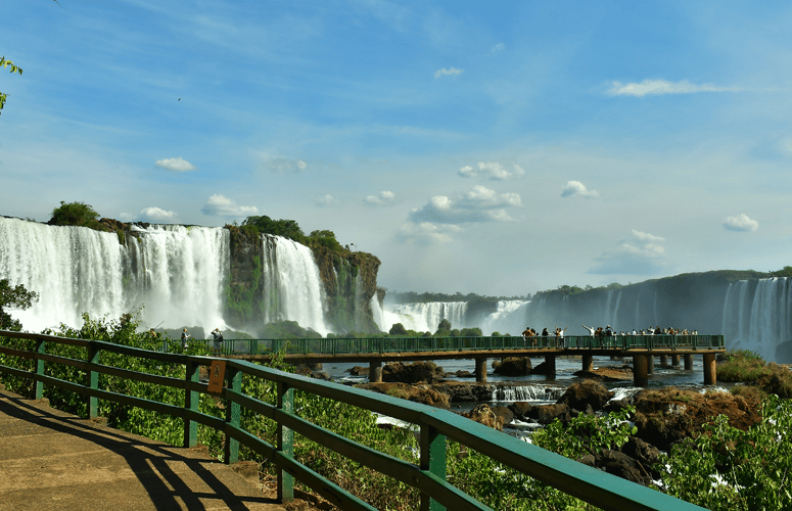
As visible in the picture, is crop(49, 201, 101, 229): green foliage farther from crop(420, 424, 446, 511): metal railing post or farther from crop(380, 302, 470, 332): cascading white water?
crop(420, 424, 446, 511): metal railing post

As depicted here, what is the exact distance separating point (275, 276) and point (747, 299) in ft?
190

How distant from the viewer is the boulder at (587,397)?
2720 cm

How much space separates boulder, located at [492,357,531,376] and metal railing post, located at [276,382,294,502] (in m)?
42.1

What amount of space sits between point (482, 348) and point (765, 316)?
52.8 m

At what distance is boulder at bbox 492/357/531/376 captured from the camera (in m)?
45.6

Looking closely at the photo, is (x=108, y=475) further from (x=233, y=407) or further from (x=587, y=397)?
(x=587, y=397)

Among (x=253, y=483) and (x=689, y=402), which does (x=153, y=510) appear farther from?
(x=689, y=402)

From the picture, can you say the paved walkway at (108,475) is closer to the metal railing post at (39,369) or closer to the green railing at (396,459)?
the green railing at (396,459)

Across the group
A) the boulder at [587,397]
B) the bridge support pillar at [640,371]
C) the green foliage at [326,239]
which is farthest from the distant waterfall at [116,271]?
the bridge support pillar at [640,371]

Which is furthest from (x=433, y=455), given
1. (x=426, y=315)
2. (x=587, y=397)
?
(x=426, y=315)

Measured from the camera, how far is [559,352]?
137 feet

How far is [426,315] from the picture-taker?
352 ft

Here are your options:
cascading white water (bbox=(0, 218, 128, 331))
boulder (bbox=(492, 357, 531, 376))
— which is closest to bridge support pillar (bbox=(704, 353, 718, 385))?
boulder (bbox=(492, 357, 531, 376))

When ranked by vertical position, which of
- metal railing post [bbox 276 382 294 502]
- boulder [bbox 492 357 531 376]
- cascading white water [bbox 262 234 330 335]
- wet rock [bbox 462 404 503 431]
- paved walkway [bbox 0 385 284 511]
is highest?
cascading white water [bbox 262 234 330 335]
